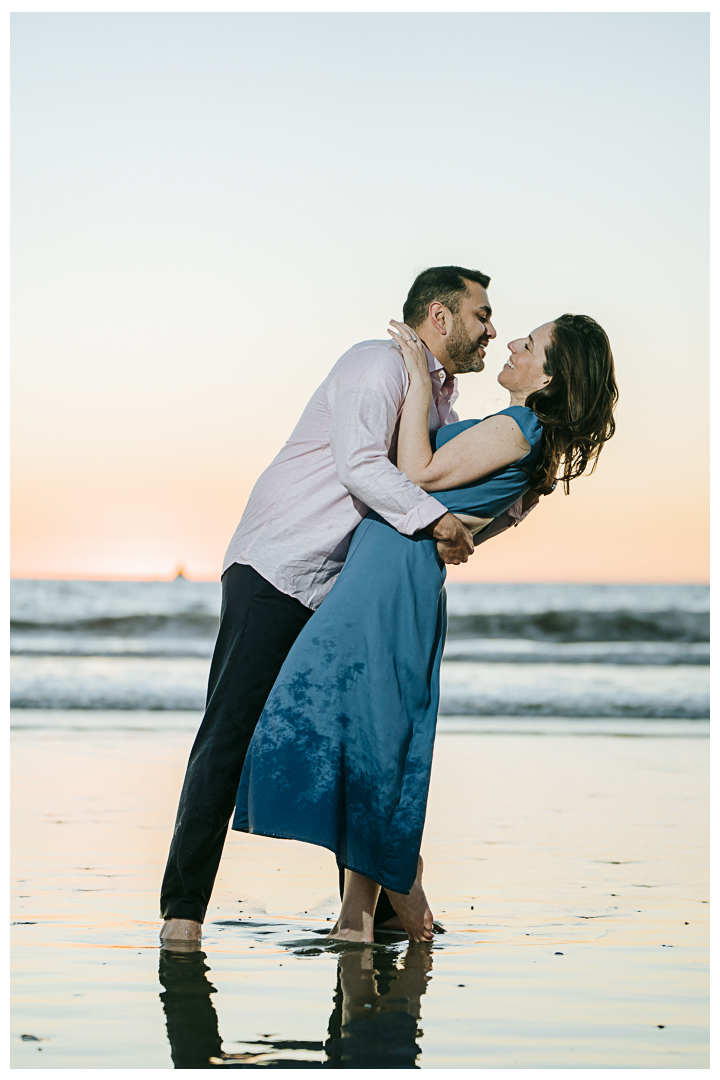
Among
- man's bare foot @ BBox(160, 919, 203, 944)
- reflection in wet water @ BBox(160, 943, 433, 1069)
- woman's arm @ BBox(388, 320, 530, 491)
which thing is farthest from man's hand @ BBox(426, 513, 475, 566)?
man's bare foot @ BBox(160, 919, 203, 944)

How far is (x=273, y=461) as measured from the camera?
11.4 ft

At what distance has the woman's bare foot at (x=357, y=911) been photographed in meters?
3.35

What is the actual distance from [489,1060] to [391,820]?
2.86 feet

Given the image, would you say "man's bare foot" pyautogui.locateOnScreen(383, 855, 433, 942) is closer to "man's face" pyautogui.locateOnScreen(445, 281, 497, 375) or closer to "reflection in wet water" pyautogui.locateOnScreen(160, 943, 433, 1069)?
"reflection in wet water" pyautogui.locateOnScreen(160, 943, 433, 1069)

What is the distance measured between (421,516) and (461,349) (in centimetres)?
60

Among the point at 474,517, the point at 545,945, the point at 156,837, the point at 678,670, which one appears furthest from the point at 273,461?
the point at 678,670

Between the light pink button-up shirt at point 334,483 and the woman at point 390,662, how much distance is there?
0.08 meters

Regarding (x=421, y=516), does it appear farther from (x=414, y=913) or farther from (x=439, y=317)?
(x=414, y=913)

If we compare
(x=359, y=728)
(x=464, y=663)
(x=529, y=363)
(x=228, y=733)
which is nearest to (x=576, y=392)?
(x=529, y=363)

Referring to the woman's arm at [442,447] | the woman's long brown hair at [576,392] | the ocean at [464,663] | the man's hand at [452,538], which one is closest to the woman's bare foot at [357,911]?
the man's hand at [452,538]

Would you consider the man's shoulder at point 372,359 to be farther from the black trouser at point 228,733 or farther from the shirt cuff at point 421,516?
the black trouser at point 228,733

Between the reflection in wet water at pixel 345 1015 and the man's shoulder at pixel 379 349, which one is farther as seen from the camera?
the man's shoulder at pixel 379 349

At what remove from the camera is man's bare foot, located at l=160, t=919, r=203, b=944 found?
3301mm

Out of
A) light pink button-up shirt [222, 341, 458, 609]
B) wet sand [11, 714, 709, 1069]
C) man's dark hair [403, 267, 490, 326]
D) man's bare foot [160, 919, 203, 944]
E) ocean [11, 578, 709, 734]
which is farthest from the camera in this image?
ocean [11, 578, 709, 734]
